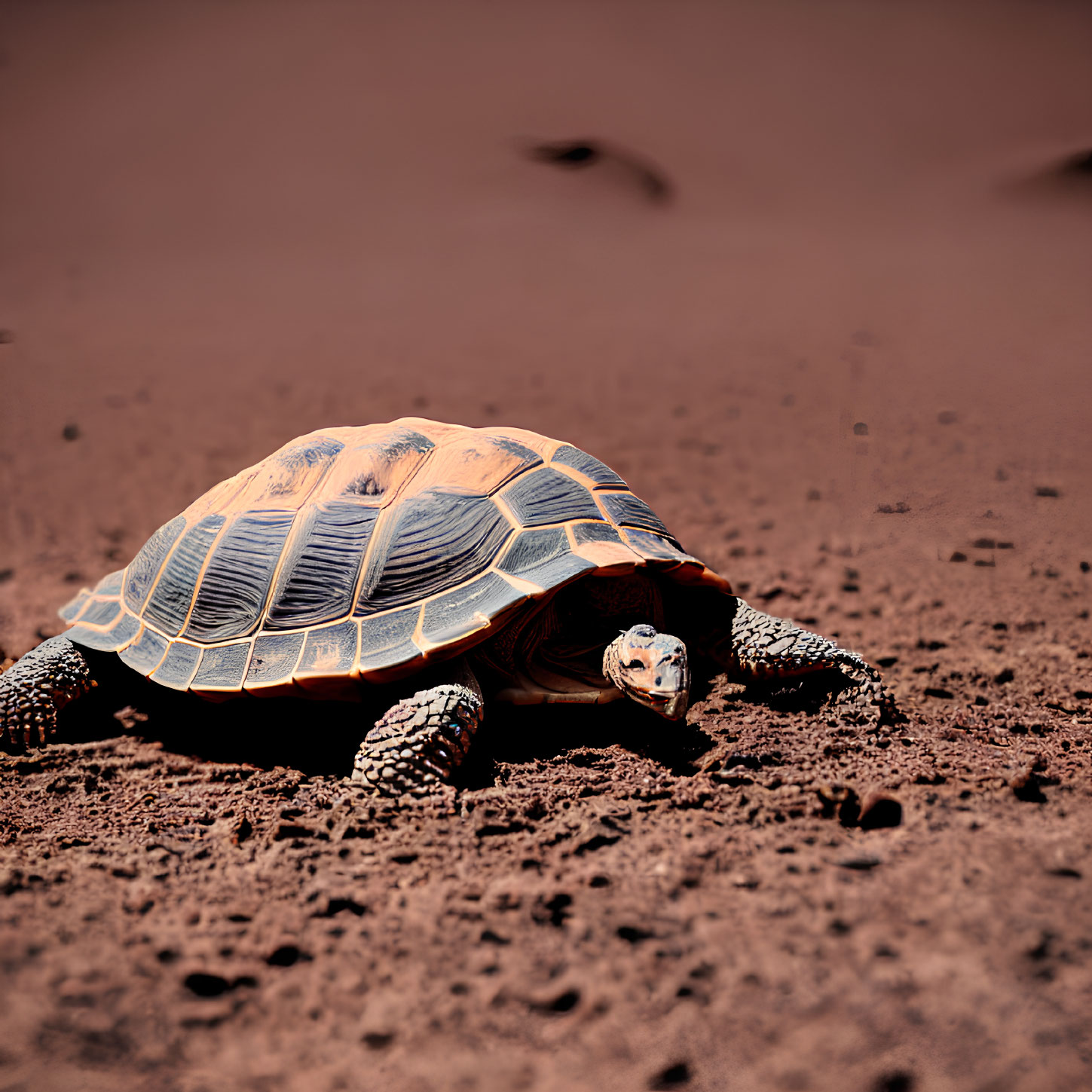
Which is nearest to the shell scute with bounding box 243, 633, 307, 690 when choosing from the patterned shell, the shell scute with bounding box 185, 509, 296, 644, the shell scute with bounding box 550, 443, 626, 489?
the patterned shell

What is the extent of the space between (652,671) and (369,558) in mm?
1316

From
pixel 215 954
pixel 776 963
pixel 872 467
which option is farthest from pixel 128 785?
pixel 872 467

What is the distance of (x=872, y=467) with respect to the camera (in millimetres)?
7629

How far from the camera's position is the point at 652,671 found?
2.98m

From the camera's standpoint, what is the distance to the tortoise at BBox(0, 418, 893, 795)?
306 cm

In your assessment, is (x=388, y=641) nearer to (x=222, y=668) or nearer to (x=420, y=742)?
(x=420, y=742)

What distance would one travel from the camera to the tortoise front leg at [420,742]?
→ 2.83 m

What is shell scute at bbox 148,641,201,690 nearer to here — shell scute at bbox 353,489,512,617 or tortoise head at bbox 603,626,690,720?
shell scute at bbox 353,489,512,617

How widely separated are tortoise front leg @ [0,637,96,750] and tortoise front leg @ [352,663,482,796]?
6.01 feet

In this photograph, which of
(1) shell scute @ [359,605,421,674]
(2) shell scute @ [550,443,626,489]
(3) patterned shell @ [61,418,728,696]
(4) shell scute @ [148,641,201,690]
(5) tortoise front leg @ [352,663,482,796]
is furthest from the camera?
(2) shell scute @ [550,443,626,489]

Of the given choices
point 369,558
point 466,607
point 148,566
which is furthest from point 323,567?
point 148,566

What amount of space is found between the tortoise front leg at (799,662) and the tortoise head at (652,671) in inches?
24.5

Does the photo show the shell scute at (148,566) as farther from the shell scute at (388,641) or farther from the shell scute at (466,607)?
the shell scute at (466,607)

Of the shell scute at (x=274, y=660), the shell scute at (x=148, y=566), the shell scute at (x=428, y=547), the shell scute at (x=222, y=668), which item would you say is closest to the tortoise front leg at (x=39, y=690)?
the shell scute at (x=148, y=566)
